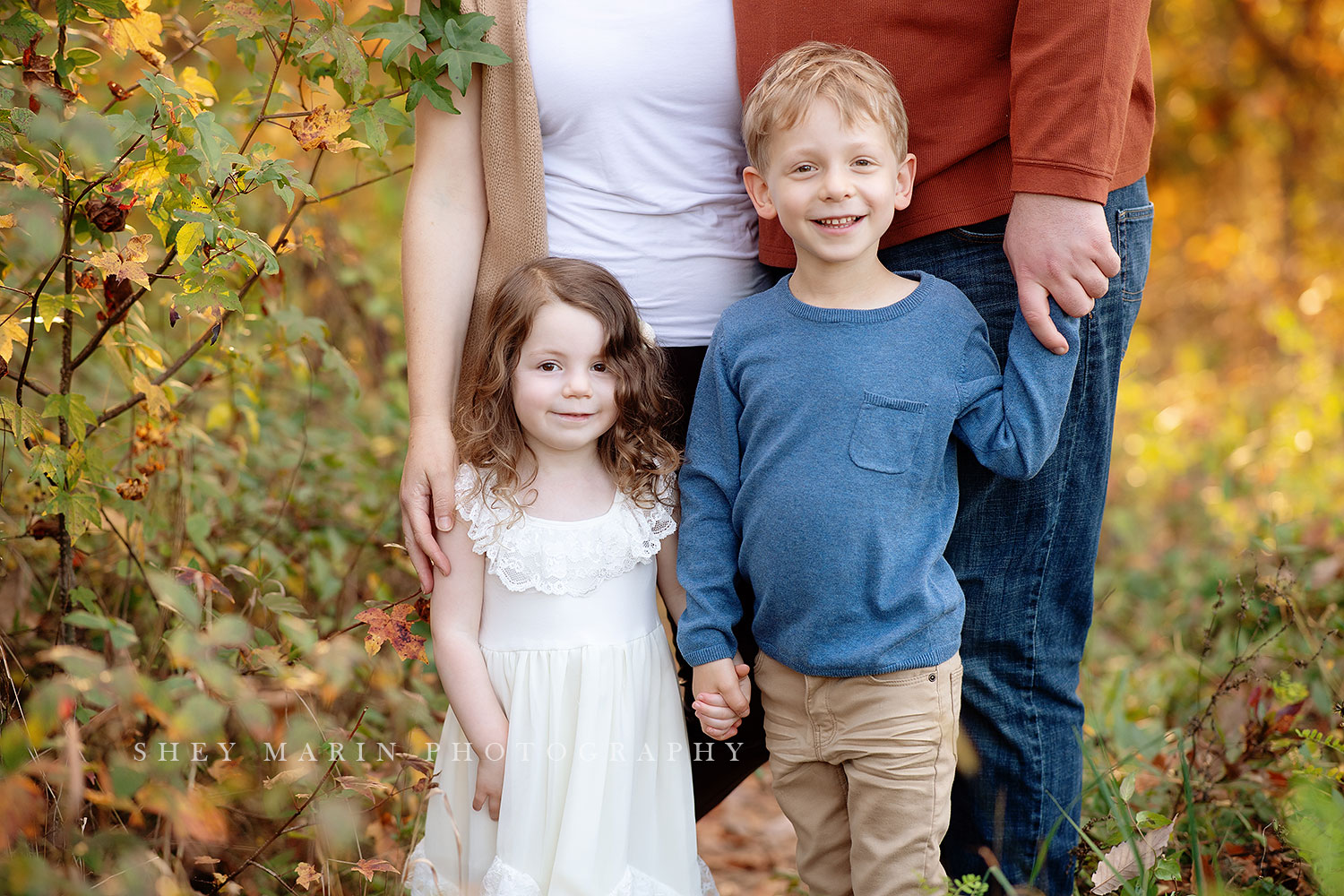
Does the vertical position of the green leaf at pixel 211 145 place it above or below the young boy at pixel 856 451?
above

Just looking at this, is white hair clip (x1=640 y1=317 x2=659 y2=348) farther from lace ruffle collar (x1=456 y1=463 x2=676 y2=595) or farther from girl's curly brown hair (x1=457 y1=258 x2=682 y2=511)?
lace ruffle collar (x1=456 y1=463 x2=676 y2=595)

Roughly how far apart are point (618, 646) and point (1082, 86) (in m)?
1.05

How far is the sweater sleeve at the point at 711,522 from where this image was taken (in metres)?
1.63

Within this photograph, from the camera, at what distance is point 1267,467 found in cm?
380

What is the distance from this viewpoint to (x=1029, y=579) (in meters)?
1.67

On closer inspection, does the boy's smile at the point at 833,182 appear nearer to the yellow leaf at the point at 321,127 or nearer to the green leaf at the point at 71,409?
the yellow leaf at the point at 321,127

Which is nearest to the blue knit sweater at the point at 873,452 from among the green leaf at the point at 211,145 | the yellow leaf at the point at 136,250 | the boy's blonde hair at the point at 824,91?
Answer: the boy's blonde hair at the point at 824,91

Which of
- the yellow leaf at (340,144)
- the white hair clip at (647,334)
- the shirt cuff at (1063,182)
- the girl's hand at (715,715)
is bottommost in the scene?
the girl's hand at (715,715)

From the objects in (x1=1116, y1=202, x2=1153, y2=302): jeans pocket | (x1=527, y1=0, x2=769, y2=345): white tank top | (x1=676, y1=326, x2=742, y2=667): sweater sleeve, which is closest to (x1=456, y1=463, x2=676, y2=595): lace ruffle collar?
(x1=676, y1=326, x2=742, y2=667): sweater sleeve

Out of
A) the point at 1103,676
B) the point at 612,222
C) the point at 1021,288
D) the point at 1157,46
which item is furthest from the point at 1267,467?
the point at 1157,46

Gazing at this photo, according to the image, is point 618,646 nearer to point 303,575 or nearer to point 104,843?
point 104,843

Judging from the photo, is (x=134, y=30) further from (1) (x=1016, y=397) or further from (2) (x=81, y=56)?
(1) (x=1016, y=397)

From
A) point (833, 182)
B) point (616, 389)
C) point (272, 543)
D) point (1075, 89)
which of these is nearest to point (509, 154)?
point (616, 389)

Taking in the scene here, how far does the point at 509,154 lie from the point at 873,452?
0.71 metres
